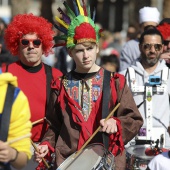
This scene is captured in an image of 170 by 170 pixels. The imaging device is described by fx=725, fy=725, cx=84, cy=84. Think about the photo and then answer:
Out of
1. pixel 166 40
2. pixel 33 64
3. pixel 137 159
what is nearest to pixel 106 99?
pixel 137 159

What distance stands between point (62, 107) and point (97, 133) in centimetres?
Result: 39

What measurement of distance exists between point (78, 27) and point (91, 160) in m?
1.19

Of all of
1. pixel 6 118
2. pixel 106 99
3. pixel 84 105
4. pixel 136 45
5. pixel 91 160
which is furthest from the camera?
pixel 136 45

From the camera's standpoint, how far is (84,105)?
612 cm

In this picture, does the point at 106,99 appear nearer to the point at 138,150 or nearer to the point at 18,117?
the point at 138,150

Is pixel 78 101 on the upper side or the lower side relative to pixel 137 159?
upper

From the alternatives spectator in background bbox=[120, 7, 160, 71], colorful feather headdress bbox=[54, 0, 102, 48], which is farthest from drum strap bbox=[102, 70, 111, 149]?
spectator in background bbox=[120, 7, 160, 71]

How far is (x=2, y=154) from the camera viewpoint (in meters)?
4.40

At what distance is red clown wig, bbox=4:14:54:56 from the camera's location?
7438 millimetres

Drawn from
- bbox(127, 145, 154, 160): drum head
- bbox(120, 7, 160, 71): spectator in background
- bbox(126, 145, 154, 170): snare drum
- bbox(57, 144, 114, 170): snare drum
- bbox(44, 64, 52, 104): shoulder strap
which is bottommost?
bbox(126, 145, 154, 170): snare drum

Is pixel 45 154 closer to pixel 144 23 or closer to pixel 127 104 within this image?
pixel 127 104

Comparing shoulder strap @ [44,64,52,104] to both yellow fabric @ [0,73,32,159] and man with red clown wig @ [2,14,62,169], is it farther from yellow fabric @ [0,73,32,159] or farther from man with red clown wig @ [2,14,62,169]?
yellow fabric @ [0,73,32,159]

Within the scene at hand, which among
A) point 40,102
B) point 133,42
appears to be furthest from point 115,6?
point 40,102

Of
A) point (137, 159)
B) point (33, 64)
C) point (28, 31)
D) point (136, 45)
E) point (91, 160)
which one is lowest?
point (137, 159)
